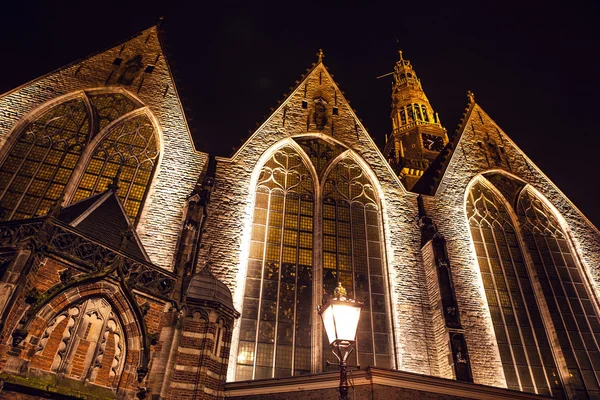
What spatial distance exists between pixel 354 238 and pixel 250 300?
11.9ft

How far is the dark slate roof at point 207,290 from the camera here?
879 centimetres

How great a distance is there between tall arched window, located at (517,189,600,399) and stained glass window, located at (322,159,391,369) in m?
4.83

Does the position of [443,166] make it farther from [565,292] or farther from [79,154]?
[79,154]

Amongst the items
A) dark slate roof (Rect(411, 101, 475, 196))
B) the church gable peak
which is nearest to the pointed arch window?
the church gable peak

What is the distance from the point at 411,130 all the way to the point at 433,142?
5.94ft

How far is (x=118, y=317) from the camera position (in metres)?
7.84

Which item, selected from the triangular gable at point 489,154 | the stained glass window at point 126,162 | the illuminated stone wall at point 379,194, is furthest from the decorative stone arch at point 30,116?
the triangular gable at point 489,154

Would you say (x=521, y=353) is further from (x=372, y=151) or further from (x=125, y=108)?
(x=125, y=108)

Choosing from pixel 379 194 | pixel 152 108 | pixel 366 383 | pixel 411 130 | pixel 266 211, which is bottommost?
pixel 366 383

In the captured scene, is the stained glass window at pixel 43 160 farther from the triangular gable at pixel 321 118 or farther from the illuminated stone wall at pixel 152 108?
the triangular gable at pixel 321 118

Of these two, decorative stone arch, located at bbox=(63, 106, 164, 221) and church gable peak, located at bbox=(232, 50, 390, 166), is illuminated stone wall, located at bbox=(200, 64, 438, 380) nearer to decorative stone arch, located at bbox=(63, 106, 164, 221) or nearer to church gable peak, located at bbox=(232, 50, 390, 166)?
church gable peak, located at bbox=(232, 50, 390, 166)

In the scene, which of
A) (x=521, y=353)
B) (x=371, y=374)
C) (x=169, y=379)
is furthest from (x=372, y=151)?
(x=169, y=379)

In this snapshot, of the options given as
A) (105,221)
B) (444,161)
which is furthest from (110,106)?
(444,161)

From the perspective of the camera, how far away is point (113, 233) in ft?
30.1
